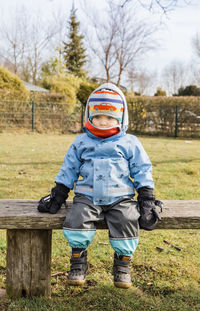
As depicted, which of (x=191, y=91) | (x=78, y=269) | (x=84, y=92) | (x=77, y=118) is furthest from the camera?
(x=191, y=91)

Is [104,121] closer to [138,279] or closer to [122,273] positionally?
[122,273]

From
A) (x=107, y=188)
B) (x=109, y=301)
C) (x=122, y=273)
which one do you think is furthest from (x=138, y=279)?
(x=107, y=188)

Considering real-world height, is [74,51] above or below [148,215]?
above

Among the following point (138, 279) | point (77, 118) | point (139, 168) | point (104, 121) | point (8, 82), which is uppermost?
point (8, 82)

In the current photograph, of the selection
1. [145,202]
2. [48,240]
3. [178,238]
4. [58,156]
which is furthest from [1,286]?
[58,156]

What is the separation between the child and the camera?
6.77ft

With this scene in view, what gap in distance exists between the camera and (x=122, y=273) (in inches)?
80.9

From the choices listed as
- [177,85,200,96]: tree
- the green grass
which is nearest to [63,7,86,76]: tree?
[177,85,200,96]: tree

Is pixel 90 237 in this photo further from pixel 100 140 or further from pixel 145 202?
pixel 100 140

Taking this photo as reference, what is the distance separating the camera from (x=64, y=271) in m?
2.76

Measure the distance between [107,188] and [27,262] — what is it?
2.37 ft

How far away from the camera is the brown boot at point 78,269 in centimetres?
199

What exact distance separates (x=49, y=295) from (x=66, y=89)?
19198mm

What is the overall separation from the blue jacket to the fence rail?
13.9 m
